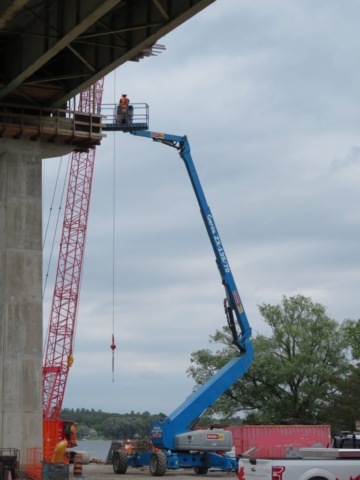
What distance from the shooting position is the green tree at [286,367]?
224 ft

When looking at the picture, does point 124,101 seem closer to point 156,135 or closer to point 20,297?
point 156,135

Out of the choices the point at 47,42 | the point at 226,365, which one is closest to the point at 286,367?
the point at 226,365

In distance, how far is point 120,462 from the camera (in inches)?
1453

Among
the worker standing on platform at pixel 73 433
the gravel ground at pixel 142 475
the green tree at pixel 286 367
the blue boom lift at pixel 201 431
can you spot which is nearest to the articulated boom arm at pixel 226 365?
the blue boom lift at pixel 201 431

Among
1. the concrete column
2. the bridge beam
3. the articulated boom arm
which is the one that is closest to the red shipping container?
the articulated boom arm

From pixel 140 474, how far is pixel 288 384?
1361 inches

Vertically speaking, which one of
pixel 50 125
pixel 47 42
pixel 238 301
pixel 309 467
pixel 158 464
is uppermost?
pixel 47 42

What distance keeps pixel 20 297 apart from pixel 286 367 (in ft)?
125

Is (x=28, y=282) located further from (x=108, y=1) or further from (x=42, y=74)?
(x=108, y=1)

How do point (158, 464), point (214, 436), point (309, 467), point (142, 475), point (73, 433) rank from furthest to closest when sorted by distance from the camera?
point (73, 433), point (214, 436), point (142, 475), point (158, 464), point (309, 467)

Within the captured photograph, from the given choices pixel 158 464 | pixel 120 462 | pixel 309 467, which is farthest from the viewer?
pixel 120 462

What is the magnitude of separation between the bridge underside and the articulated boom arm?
538cm

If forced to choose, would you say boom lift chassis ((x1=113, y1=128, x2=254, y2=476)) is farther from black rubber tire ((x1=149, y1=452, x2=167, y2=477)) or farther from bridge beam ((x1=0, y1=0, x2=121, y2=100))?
bridge beam ((x1=0, y1=0, x2=121, y2=100))

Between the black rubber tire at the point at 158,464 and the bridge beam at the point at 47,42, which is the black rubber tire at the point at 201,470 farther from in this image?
the bridge beam at the point at 47,42
